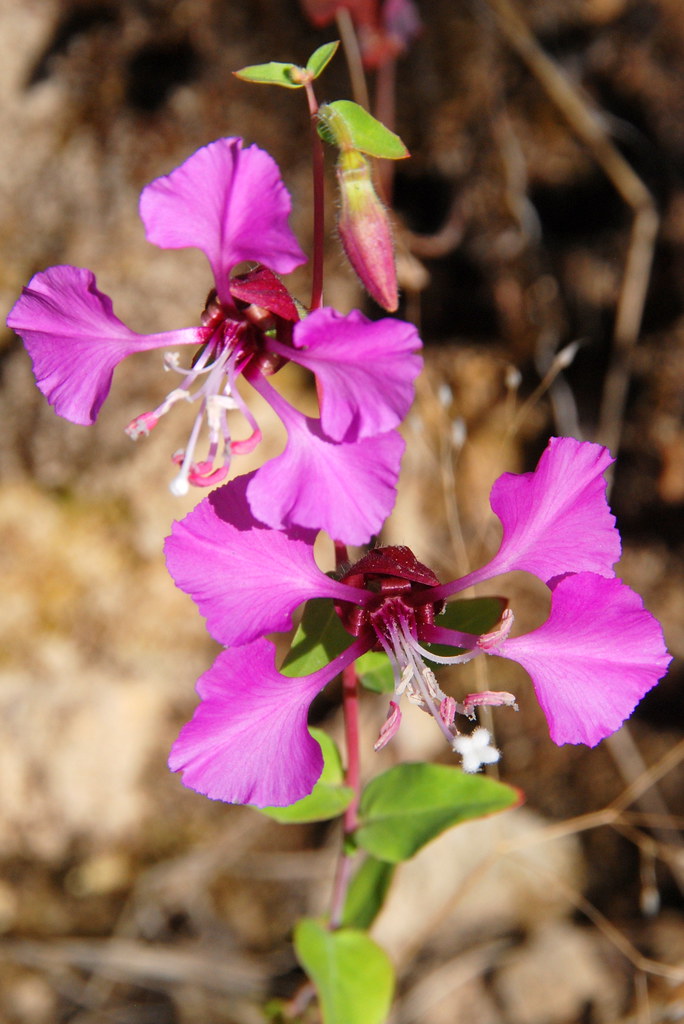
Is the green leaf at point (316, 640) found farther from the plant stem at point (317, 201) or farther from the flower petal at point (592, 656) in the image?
the plant stem at point (317, 201)

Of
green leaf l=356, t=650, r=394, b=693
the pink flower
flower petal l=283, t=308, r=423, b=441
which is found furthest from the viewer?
the pink flower

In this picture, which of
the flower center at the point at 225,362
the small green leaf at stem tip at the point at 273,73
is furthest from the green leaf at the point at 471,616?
the small green leaf at stem tip at the point at 273,73

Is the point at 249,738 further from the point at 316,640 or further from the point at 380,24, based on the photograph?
the point at 380,24

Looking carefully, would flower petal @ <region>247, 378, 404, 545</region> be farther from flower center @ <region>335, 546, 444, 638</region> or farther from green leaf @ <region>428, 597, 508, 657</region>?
green leaf @ <region>428, 597, 508, 657</region>

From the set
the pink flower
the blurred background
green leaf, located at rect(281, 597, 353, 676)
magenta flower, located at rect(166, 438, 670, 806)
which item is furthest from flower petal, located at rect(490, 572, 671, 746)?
the pink flower

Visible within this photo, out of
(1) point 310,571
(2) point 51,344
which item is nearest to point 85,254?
(2) point 51,344

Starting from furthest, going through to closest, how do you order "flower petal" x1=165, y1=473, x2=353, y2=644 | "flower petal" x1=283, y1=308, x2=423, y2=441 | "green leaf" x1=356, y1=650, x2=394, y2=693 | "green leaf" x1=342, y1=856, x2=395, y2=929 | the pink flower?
the pink flower < "green leaf" x1=342, y1=856, x2=395, y2=929 < "green leaf" x1=356, y1=650, x2=394, y2=693 < "flower petal" x1=165, y1=473, x2=353, y2=644 < "flower petal" x1=283, y1=308, x2=423, y2=441

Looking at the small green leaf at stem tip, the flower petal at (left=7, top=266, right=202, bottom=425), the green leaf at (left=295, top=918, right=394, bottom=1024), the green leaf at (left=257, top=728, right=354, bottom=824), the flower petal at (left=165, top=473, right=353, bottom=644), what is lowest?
the green leaf at (left=295, top=918, right=394, bottom=1024)

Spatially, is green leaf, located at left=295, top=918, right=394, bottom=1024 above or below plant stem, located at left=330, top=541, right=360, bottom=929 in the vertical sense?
below
